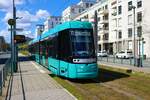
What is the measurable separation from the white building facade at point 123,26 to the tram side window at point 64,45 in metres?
39.3

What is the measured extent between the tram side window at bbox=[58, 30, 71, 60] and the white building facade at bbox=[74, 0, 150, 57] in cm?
3929

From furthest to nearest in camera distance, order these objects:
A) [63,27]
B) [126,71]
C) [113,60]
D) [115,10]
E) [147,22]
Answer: [115,10] < [147,22] < [113,60] < [126,71] < [63,27]

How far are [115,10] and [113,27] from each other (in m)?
4.35

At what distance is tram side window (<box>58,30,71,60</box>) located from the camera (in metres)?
16.8

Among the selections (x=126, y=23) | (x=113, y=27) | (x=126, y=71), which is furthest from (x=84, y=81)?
(x=113, y=27)

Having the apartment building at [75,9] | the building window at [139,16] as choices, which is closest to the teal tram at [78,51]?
the building window at [139,16]

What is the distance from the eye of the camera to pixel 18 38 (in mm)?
24938

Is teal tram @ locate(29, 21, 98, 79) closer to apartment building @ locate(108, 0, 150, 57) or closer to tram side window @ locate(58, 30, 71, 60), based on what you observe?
tram side window @ locate(58, 30, 71, 60)

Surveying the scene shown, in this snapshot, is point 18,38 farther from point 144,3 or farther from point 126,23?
point 126,23

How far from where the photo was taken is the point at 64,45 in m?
17.2

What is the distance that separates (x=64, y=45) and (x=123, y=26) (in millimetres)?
58200

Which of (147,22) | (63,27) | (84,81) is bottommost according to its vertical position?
(84,81)

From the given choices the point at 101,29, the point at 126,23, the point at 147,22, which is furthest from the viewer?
the point at 101,29

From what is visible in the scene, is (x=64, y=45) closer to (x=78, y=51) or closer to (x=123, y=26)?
(x=78, y=51)
